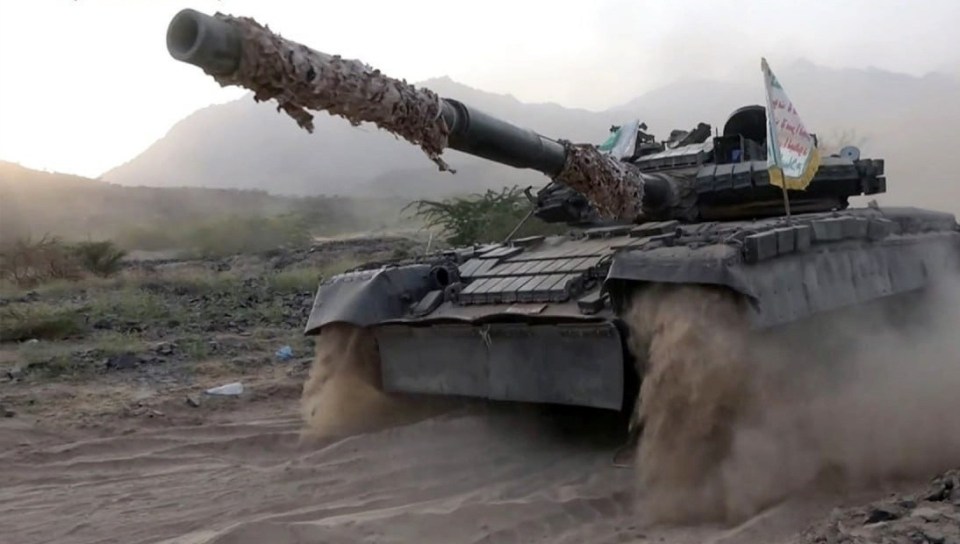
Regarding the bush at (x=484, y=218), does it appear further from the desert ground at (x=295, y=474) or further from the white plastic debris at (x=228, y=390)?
the white plastic debris at (x=228, y=390)

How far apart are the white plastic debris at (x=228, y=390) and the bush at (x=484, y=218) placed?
7657mm

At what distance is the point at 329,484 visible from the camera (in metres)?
5.54

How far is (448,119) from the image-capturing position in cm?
409

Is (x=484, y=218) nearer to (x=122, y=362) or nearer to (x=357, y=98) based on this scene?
(x=122, y=362)

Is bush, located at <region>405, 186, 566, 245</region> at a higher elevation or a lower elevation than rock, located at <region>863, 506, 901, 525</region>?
higher

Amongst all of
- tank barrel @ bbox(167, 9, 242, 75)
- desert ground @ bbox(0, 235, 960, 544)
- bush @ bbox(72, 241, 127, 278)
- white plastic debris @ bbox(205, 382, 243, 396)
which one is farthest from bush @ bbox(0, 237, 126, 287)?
tank barrel @ bbox(167, 9, 242, 75)

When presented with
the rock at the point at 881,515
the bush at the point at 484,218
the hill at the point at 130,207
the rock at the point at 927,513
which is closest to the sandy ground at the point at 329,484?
the rock at the point at 881,515

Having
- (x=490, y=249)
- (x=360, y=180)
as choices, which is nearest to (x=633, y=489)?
(x=490, y=249)

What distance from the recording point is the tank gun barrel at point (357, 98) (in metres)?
3.02

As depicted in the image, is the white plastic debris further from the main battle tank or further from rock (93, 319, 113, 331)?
rock (93, 319, 113, 331)

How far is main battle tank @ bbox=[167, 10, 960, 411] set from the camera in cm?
349

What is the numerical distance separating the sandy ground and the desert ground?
0.05 feet

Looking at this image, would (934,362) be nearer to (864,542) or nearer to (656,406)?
(656,406)

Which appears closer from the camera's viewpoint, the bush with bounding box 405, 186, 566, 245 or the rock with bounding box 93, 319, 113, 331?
the rock with bounding box 93, 319, 113, 331
